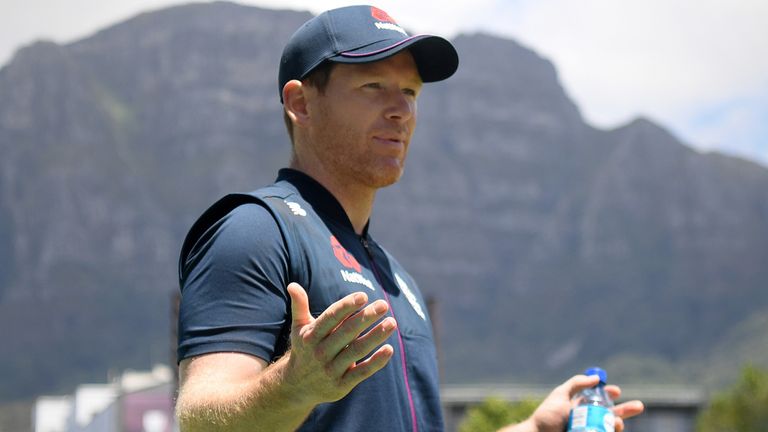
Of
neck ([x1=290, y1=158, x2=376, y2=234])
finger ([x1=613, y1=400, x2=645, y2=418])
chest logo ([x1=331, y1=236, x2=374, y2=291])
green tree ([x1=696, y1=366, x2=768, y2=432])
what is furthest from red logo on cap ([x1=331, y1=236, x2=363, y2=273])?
green tree ([x1=696, y1=366, x2=768, y2=432])

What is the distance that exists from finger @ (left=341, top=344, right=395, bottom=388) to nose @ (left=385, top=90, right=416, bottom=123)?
1121 mm

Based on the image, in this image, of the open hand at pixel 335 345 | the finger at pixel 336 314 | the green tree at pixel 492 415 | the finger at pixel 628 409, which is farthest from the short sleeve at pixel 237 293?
the green tree at pixel 492 415

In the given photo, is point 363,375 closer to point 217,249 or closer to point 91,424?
point 217,249

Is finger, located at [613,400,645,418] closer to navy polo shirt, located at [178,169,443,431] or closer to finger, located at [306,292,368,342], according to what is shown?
navy polo shirt, located at [178,169,443,431]

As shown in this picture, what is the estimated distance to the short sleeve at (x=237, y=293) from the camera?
2523 millimetres

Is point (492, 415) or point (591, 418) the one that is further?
point (492, 415)

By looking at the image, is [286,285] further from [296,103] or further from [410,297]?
[410,297]

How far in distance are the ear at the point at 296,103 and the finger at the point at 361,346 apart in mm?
1222

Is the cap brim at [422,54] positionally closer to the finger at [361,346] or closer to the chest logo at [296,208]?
the chest logo at [296,208]

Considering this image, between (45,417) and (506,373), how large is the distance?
116m

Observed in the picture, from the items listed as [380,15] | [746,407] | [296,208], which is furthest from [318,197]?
[746,407]

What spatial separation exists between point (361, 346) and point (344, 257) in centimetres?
86

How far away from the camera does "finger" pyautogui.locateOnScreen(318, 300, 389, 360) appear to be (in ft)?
6.72

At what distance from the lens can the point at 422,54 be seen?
3.24 m
